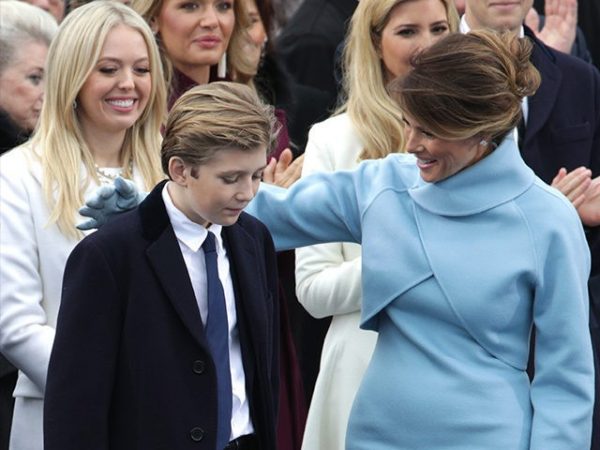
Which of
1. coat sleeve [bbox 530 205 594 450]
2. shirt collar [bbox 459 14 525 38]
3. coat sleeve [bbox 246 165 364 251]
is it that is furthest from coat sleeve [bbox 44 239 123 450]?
shirt collar [bbox 459 14 525 38]

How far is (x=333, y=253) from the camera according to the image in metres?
5.05

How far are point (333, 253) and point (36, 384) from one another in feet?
3.59

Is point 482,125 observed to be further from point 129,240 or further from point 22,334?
point 22,334

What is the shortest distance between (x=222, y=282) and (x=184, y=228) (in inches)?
7.1

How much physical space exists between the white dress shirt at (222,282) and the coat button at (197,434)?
0.44ft

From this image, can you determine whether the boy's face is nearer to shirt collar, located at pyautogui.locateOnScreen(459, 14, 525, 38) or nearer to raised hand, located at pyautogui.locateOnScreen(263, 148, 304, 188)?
raised hand, located at pyautogui.locateOnScreen(263, 148, 304, 188)

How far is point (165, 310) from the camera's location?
3.86 m

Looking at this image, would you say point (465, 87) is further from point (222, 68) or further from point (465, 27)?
point (222, 68)

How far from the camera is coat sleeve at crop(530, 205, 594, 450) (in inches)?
154

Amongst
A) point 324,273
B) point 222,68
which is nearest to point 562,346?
point 324,273

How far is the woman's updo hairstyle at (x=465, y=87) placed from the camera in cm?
391

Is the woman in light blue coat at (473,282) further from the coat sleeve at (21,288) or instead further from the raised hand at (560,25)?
the raised hand at (560,25)

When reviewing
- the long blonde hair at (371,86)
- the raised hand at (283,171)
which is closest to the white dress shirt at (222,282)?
the raised hand at (283,171)

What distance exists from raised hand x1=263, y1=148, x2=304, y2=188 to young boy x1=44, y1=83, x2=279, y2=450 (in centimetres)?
116
